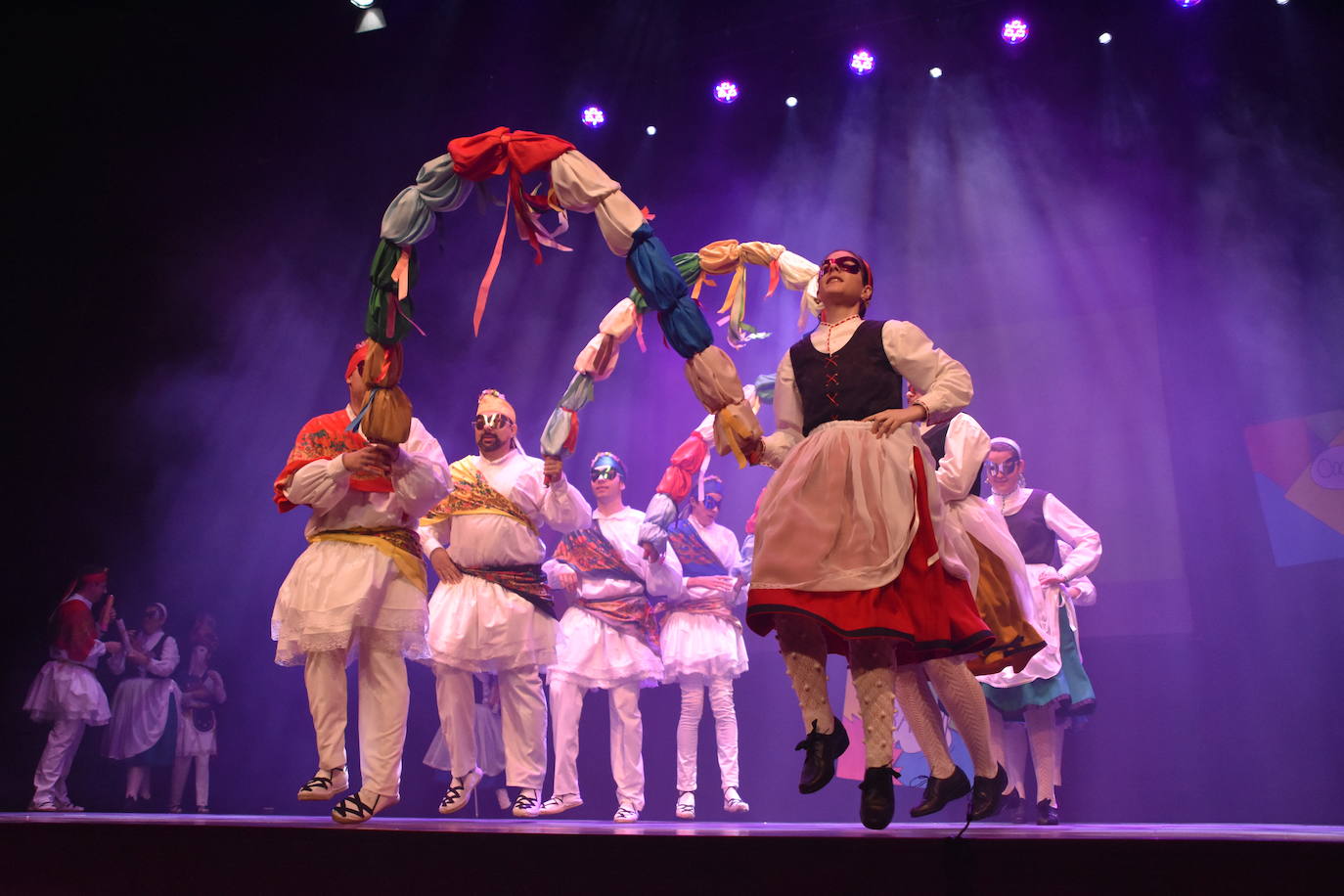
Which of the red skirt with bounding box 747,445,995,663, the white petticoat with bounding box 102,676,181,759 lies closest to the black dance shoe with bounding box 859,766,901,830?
the red skirt with bounding box 747,445,995,663

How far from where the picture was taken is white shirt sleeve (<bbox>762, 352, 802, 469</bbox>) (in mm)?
3305

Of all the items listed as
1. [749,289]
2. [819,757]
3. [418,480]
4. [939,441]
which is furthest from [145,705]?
[819,757]

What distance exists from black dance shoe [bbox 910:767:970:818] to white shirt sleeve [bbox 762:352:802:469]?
111 cm

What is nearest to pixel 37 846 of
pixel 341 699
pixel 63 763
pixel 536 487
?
pixel 341 699

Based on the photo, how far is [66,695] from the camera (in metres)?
7.64

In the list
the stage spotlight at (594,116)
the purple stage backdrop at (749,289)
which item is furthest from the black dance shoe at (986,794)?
the stage spotlight at (594,116)

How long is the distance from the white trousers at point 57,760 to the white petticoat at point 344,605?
4924 millimetres

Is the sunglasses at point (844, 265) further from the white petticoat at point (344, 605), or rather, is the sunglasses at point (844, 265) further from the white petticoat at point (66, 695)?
the white petticoat at point (66, 695)

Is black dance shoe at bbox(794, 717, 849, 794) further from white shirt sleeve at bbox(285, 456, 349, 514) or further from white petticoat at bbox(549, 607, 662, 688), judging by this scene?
white petticoat at bbox(549, 607, 662, 688)

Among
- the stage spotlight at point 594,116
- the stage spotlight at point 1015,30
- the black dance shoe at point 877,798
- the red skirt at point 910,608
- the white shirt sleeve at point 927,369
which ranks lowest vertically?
the black dance shoe at point 877,798

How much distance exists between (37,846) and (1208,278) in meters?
7.37

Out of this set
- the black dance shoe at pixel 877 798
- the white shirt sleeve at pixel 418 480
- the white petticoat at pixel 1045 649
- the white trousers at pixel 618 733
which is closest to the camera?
the black dance shoe at pixel 877 798

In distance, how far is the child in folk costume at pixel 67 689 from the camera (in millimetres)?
7570

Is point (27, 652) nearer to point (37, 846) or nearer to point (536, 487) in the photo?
point (536, 487)
